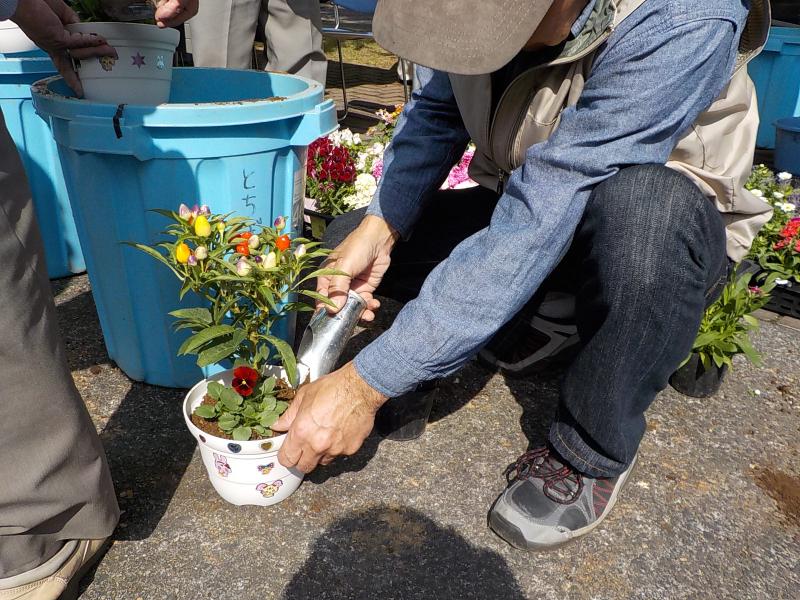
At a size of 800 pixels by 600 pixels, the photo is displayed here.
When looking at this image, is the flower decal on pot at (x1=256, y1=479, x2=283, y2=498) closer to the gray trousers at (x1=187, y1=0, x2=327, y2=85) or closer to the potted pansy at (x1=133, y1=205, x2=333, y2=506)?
the potted pansy at (x1=133, y1=205, x2=333, y2=506)

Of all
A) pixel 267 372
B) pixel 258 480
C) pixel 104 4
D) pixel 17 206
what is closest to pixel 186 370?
pixel 267 372

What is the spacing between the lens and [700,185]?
148 centimetres

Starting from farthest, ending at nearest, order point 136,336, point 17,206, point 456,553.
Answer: point 136,336 < point 456,553 < point 17,206

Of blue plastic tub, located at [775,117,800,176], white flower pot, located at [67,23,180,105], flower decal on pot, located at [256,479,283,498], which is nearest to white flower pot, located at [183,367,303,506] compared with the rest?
flower decal on pot, located at [256,479,283,498]

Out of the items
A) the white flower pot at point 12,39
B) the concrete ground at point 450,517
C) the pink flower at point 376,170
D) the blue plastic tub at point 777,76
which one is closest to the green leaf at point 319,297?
the concrete ground at point 450,517

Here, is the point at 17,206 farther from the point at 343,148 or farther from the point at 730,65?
the point at 343,148

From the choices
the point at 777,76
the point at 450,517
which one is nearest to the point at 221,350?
the point at 450,517

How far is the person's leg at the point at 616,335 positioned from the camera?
1.33 meters

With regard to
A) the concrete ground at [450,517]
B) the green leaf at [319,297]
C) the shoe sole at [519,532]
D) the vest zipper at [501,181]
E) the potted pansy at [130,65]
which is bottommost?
the concrete ground at [450,517]

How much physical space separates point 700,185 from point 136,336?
1474 millimetres

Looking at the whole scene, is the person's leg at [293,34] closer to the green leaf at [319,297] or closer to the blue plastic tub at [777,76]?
the green leaf at [319,297]

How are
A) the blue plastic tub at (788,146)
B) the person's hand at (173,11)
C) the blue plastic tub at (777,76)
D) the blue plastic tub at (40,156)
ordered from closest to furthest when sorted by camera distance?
the person's hand at (173,11)
the blue plastic tub at (40,156)
the blue plastic tub at (788,146)
the blue plastic tub at (777,76)

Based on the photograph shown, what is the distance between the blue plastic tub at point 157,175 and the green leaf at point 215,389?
38 cm

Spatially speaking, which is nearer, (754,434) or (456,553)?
(456,553)
